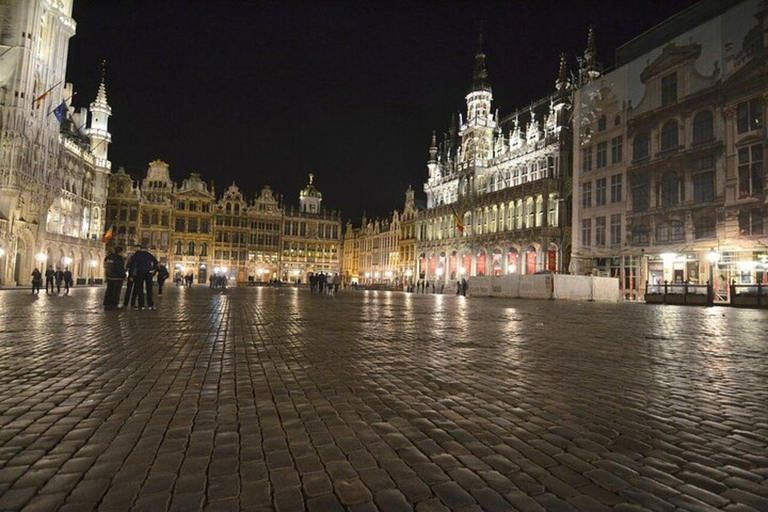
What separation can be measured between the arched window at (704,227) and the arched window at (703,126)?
5.62 m

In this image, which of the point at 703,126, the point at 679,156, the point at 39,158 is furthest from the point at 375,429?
the point at 39,158

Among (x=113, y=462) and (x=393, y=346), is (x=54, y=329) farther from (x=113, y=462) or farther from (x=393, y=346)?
(x=113, y=462)

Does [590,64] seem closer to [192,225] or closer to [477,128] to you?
[477,128]

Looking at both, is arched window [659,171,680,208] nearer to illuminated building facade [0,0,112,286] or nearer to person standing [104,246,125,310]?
person standing [104,246,125,310]

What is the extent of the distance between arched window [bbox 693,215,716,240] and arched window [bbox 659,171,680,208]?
8.09 feet

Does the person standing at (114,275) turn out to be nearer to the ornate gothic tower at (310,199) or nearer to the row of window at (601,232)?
the row of window at (601,232)

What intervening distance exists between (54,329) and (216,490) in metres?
9.04

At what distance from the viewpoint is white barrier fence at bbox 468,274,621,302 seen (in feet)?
111

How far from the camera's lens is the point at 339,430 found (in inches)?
139

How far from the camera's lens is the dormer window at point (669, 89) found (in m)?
36.2

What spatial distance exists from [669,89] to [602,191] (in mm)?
9264

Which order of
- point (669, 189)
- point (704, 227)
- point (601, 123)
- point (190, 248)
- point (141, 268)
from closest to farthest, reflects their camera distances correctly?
point (141, 268) < point (704, 227) < point (669, 189) < point (601, 123) < point (190, 248)

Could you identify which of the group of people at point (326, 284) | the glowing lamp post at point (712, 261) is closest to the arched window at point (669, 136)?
the glowing lamp post at point (712, 261)

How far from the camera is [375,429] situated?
3580 mm
